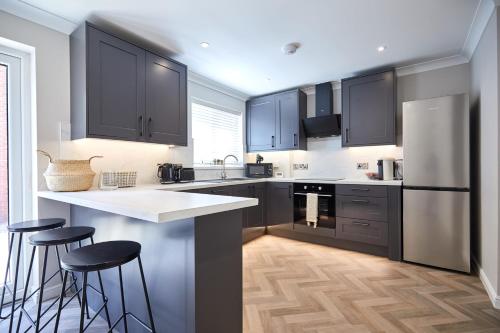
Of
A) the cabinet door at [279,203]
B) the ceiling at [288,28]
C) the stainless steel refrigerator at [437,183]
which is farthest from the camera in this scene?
the cabinet door at [279,203]

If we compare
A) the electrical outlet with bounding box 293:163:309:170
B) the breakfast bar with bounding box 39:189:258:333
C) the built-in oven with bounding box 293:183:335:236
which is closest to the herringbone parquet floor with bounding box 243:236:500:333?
the built-in oven with bounding box 293:183:335:236

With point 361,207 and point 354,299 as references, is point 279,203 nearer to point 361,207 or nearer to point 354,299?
point 361,207

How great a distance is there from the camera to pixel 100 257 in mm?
1104

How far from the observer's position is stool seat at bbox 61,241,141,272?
1029mm

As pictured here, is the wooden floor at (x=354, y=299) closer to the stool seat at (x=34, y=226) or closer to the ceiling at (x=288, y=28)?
the stool seat at (x=34, y=226)

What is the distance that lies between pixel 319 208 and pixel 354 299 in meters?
1.50

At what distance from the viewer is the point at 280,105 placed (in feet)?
13.5

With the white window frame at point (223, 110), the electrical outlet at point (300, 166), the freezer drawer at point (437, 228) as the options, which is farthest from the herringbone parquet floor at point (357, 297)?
the electrical outlet at point (300, 166)

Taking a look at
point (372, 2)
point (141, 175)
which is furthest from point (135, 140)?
point (372, 2)

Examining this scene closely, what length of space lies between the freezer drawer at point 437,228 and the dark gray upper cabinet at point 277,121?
1.81 metres

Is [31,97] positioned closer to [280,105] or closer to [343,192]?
[280,105]

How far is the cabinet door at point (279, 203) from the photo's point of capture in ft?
12.1

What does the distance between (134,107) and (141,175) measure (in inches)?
32.4

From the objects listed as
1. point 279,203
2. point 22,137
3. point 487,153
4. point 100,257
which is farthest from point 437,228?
point 22,137
